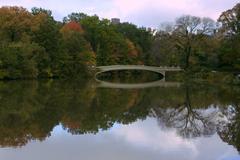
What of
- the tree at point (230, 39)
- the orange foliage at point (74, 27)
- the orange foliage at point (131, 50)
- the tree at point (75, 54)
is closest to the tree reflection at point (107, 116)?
the tree at point (230, 39)

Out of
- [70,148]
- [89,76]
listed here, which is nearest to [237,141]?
[70,148]

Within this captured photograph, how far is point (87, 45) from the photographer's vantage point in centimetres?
5747

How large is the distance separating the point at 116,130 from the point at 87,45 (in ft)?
141

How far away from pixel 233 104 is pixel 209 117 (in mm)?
5083

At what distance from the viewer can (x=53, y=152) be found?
36.2 ft

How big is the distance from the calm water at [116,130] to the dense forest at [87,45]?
77.9 feet

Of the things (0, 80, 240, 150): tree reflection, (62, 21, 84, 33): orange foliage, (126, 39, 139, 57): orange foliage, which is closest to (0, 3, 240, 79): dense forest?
(62, 21, 84, 33): orange foliage

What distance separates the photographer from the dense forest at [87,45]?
4750cm

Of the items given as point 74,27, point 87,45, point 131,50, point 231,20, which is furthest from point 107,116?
point 131,50

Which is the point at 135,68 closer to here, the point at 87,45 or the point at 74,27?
the point at 87,45

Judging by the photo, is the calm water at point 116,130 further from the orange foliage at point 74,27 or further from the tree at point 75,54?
the orange foliage at point 74,27

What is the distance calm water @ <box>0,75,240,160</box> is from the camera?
36.7 feet

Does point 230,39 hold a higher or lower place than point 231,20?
lower

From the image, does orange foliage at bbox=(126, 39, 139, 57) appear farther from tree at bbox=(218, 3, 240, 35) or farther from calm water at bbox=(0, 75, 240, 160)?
calm water at bbox=(0, 75, 240, 160)
